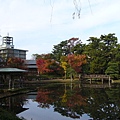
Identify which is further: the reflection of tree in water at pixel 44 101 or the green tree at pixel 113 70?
the green tree at pixel 113 70

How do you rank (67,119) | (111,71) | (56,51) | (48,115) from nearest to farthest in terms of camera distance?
(67,119), (48,115), (111,71), (56,51)

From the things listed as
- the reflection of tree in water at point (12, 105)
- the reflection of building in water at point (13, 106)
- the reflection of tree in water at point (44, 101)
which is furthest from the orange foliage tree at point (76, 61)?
the reflection of building in water at point (13, 106)

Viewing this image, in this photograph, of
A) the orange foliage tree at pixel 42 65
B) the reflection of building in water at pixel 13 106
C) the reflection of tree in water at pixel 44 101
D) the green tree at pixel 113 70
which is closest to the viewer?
the reflection of building in water at pixel 13 106

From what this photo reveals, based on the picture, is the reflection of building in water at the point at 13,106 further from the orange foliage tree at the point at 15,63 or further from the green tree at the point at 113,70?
the green tree at the point at 113,70

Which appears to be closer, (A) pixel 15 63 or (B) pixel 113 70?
(A) pixel 15 63

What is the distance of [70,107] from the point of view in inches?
582

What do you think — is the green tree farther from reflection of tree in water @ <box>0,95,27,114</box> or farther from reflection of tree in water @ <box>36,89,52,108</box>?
reflection of tree in water @ <box>0,95,27,114</box>

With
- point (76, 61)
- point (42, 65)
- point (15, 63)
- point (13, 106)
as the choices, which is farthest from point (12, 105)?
→ point (42, 65)

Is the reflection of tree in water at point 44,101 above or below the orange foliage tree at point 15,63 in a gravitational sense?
→ below

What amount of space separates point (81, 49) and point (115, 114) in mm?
32406

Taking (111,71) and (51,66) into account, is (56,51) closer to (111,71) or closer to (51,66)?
(51,66)

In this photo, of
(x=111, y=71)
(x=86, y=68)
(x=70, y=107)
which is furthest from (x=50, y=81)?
(x=70, y=107)

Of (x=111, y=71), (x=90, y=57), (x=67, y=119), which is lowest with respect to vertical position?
(x=67, y=119)

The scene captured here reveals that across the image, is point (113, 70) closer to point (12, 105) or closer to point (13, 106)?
point (12, 105)
